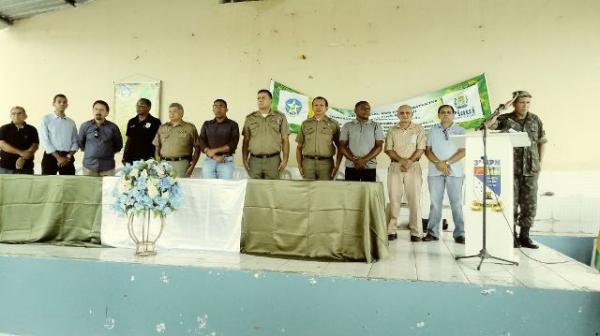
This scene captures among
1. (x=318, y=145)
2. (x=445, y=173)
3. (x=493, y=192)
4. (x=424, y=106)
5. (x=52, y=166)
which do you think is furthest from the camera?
(x=424, y=106)

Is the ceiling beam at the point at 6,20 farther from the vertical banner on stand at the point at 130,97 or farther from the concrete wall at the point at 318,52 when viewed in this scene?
the vertical banner on stand at the point at 130,97

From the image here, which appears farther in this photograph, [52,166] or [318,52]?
[318,52]

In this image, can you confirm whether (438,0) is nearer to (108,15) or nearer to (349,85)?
(349,85)

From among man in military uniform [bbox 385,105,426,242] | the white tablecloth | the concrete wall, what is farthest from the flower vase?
the concrete wall

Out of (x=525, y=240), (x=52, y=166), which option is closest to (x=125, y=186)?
(x=52, y=166)

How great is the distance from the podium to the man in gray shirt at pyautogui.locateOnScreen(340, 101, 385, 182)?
3.78ft

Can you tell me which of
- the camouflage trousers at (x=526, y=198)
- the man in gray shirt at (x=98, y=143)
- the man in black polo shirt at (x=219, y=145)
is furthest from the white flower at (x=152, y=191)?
the camouflage trousers at (x=526, y=198)

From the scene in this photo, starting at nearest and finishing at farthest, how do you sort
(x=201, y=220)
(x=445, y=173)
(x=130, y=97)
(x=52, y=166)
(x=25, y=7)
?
(x=201, y=220), (x=445, y=173), (x=52, y=166), (x=130, y=97), (x=25, y=7)

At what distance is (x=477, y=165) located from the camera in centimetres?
281

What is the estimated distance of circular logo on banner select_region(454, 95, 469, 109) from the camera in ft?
14.9

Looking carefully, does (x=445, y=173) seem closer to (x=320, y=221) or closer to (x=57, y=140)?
(x=320, y=221)

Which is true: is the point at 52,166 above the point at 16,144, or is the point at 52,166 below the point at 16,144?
below

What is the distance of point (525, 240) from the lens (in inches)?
132

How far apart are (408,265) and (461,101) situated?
260 centimetres
